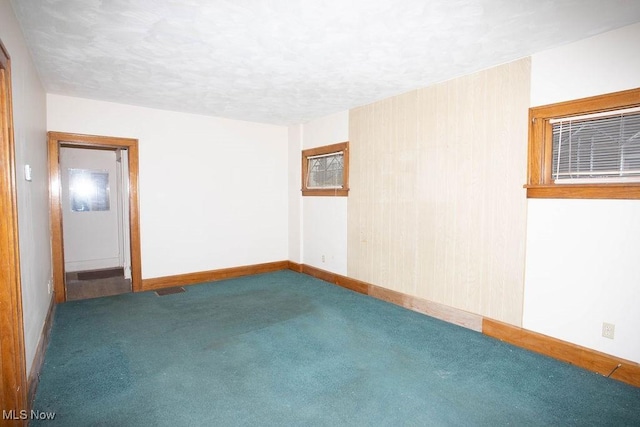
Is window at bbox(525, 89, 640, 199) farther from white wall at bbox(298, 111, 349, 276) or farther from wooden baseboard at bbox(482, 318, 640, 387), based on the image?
white wall at bbox(298, 111, 349, 276)

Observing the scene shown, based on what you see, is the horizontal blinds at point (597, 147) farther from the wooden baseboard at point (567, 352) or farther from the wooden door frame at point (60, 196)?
the wooden door frame at point (60, 196)

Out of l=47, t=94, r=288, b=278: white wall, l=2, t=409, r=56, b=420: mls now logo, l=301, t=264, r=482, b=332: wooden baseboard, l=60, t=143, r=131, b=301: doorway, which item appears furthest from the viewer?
l=60, t=143, r=131, b=301: doorway

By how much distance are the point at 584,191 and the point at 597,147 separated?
362mm

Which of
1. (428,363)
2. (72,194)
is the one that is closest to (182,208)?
(72,194)

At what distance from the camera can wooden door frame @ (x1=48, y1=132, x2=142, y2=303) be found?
13.2 feet

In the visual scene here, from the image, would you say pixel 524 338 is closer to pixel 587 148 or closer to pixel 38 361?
pixel 587 148

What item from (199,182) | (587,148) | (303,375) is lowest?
(303,375)

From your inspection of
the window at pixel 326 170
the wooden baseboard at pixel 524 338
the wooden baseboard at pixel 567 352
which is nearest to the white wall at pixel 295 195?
the window at pixel 326 170

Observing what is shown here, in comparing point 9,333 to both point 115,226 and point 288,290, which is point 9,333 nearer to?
point 288,290

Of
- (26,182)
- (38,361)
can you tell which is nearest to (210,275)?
(38,361)

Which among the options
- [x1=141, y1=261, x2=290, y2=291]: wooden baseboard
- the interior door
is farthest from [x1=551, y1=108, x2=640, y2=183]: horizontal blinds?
the interior door

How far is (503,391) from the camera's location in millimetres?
2264

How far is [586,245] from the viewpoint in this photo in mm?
2566

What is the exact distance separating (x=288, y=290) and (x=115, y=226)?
13.5 feet
